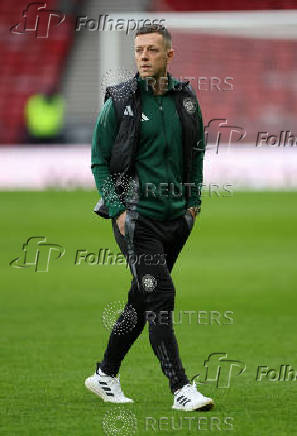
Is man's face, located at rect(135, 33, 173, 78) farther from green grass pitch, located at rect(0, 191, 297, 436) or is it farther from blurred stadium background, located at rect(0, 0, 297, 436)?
green grass pitch, located at rect(0, 191, 297, 436)

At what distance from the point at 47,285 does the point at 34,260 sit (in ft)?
6.91

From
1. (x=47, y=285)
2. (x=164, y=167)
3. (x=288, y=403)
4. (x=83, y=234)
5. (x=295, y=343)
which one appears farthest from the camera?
(x=83, y=234)

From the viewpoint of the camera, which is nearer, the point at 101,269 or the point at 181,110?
the point at 181,110

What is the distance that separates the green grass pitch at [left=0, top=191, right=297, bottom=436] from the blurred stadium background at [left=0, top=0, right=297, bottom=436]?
0.07 ft

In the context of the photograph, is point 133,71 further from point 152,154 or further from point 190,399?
point 190,399

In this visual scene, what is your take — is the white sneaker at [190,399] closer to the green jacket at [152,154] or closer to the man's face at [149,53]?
the green jacket at [152,154]

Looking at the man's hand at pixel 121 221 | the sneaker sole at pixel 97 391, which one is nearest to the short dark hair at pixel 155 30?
the man's hand at pixel 121 221

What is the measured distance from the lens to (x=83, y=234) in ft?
58.1

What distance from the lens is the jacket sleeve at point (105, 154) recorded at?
6359 millimetres

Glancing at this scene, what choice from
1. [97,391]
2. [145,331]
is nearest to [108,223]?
[145,331]

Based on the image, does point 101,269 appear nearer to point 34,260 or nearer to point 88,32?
point 34,260

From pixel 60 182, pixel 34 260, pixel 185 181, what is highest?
pixel 185 181

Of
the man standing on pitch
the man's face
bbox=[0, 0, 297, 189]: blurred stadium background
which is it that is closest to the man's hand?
the man standing on pitch

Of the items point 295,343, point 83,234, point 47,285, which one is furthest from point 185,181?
point 83,234
